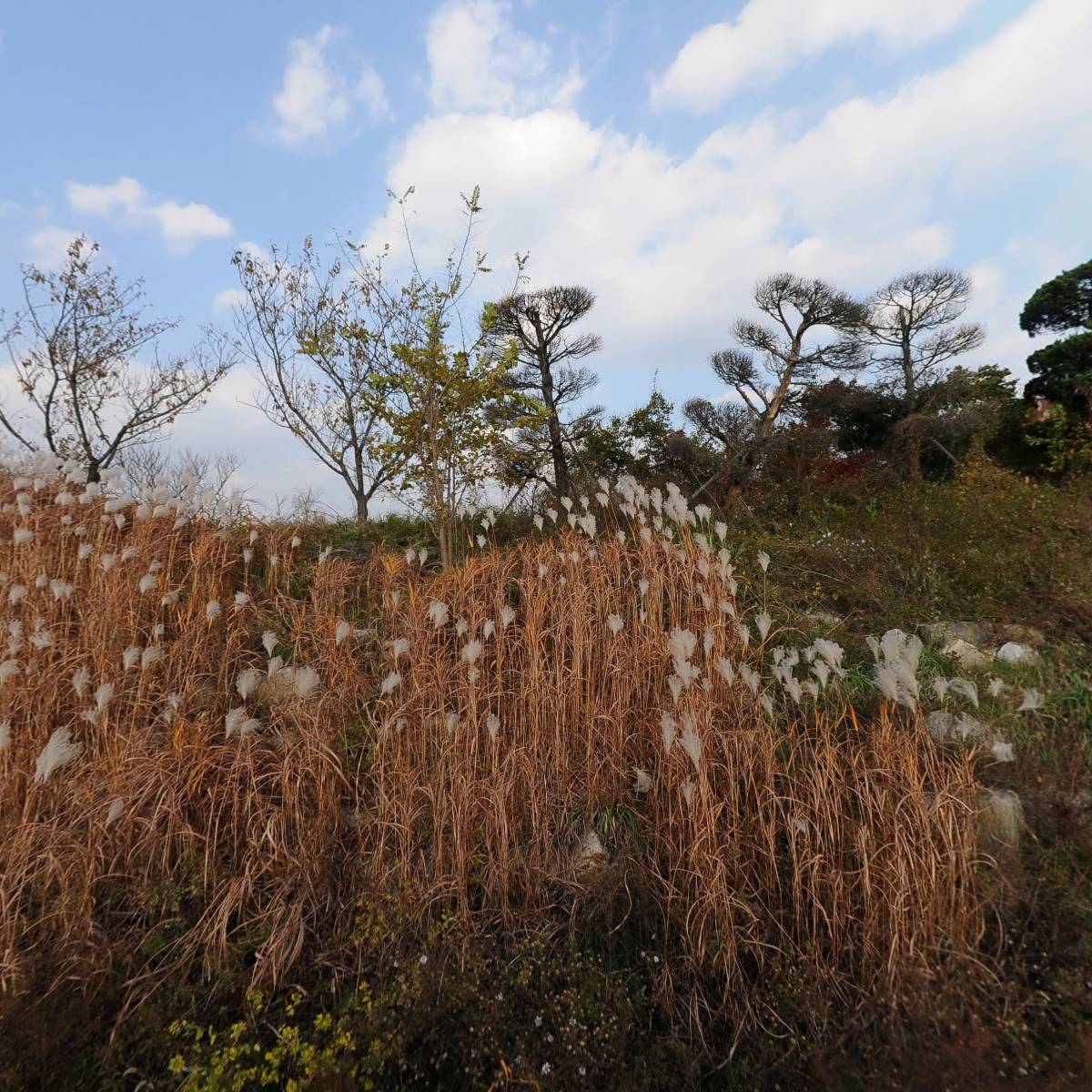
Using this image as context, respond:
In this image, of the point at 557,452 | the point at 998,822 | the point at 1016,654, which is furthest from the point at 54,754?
the point at 557,452

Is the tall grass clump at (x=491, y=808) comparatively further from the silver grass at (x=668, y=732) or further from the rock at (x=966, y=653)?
the rock at (x=966, y=653)

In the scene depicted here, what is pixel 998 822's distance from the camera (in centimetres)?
249

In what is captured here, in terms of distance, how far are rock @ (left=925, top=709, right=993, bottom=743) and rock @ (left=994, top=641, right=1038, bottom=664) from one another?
3.44ft

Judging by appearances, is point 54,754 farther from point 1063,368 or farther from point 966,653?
point 1063,368

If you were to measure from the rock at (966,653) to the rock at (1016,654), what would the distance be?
0.09m

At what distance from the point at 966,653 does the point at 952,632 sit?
32 centimetres

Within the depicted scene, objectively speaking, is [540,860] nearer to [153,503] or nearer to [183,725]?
[183,725]

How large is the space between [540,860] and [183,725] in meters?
1.88

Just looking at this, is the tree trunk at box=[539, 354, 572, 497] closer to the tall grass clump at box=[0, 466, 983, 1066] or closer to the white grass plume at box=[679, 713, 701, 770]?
the tall grass clump at box=[0, 466, 983, 1066]

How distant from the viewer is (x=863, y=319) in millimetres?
11844

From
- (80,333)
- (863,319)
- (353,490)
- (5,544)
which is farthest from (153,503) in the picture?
(863,319)

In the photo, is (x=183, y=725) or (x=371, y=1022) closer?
(x=371, y=1022)

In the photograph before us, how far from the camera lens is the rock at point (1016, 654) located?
11.9ft

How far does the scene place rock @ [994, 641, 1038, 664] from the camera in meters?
3.63
